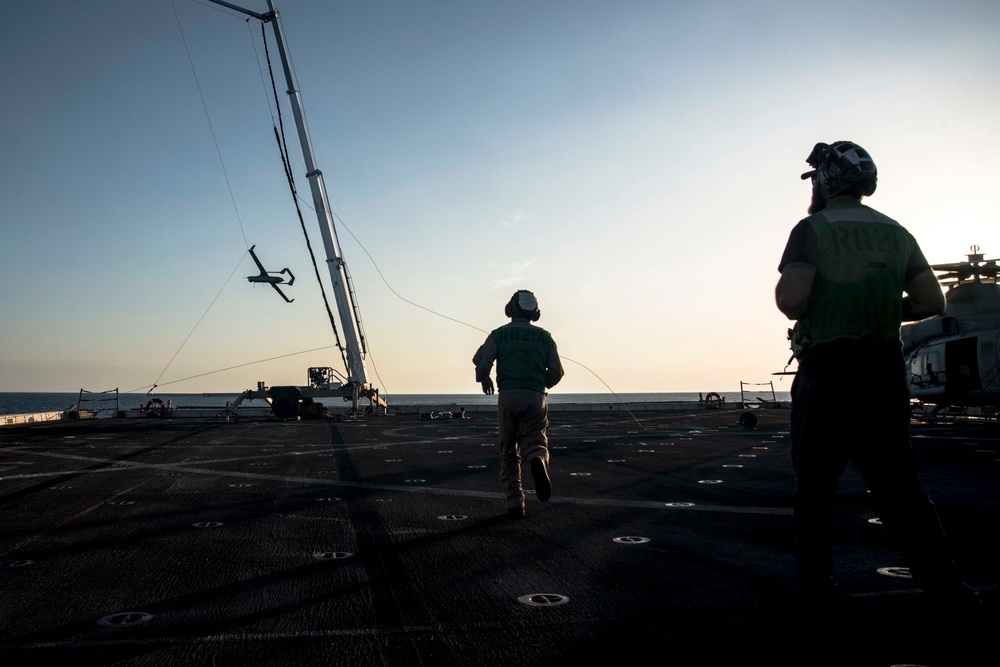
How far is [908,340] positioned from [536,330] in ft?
66.8

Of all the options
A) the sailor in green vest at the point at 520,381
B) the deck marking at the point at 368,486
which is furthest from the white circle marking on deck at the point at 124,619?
the deck marking at the point at 368,486

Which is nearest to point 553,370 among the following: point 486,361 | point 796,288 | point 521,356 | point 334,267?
point 521,356

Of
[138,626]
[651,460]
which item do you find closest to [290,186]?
[651,460]

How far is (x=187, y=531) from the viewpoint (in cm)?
524

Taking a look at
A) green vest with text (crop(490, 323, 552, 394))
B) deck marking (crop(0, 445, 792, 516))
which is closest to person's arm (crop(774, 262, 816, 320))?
deck marking (crop(0, 445, 792, 516))

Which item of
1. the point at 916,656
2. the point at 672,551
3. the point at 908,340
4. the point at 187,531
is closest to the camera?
the point at 916,656

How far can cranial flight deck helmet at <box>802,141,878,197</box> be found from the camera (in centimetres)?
313

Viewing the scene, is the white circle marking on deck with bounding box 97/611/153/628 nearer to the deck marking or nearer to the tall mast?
the deck marking

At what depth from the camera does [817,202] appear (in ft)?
10.9

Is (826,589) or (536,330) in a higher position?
(536,330)

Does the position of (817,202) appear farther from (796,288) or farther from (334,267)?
(334,267)

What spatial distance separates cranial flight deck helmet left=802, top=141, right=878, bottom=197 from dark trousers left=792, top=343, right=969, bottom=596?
874 millimetres

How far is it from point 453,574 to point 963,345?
816 inches

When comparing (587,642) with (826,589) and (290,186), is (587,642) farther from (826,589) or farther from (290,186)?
(290,186)
